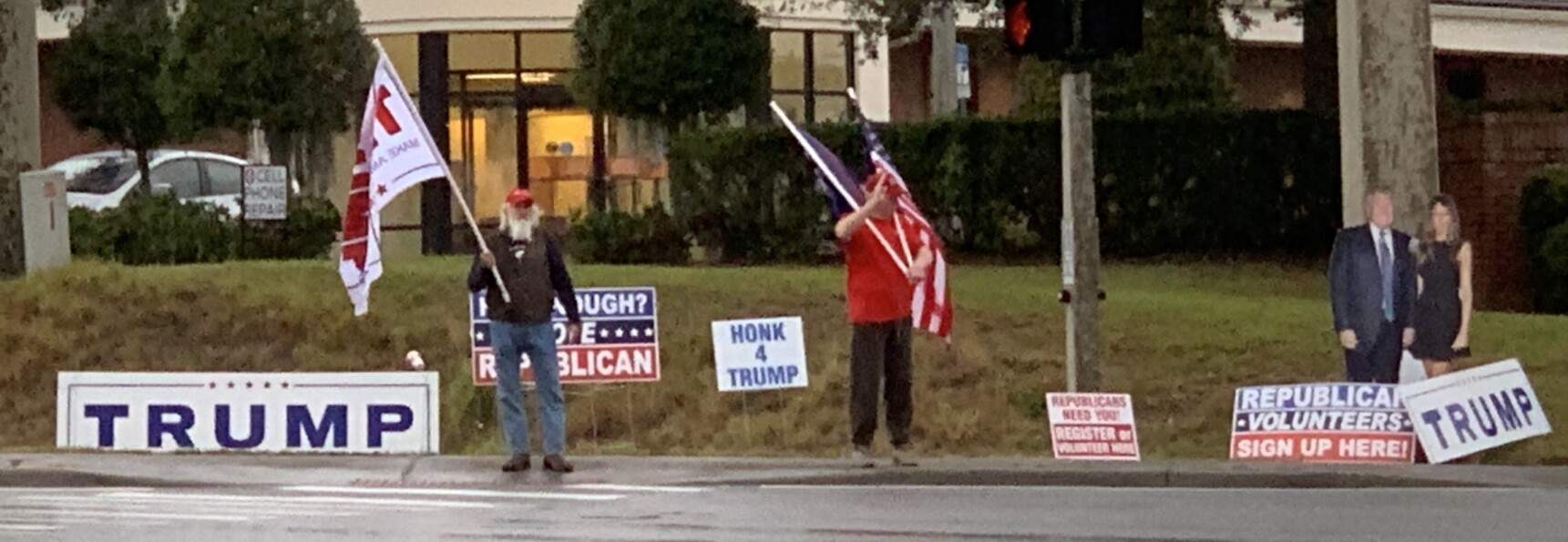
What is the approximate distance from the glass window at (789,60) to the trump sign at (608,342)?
1916cm

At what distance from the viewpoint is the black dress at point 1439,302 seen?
15.1m

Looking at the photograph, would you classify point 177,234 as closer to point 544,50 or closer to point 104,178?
point 104,178

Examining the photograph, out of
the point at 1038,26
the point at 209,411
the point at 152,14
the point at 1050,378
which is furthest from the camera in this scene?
the point at 152,14

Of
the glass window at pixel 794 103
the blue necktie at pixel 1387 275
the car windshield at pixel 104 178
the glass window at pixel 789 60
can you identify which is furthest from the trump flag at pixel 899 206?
the glass window at pixel 789 60

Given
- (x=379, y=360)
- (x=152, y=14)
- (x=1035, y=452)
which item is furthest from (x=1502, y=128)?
(x=152, y=14)

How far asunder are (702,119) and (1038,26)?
43.5 feet

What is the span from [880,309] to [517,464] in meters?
2.32

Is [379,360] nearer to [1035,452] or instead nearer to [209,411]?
[209,411]

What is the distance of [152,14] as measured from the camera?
30.4 m

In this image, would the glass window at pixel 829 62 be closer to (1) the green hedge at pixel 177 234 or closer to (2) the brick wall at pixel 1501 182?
(1) the green hedge at pixel 177 234

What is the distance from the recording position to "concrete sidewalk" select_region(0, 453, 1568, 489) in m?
14.0

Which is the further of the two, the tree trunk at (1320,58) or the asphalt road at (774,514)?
the tree trunk at (1320,58)

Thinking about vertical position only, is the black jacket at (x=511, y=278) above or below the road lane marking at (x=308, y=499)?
above

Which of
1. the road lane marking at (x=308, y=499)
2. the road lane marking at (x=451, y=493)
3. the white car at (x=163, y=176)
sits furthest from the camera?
the white car at (x=163, y=176)
